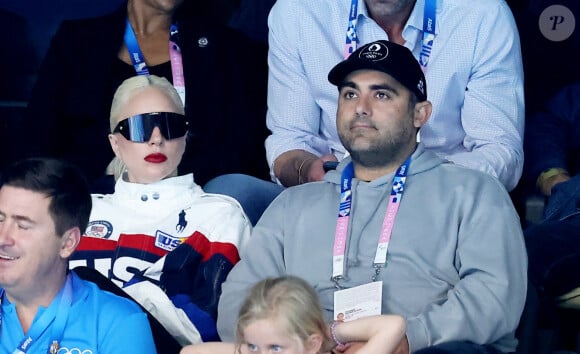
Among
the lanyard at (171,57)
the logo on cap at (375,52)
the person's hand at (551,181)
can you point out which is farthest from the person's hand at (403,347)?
the lanyard at (171,57)

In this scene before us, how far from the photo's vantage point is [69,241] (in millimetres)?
3416

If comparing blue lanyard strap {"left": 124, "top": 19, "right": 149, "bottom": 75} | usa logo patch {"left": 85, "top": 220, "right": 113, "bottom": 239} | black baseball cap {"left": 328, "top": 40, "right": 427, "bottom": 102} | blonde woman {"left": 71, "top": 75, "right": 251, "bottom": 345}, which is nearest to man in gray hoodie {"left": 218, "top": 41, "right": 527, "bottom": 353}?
black baseball cap {"left": 328, "top": 40, "right": 427, "bottom": 102}

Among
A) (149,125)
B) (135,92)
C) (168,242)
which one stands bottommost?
(168,242)

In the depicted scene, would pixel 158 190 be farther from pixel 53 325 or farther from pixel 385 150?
pixel 53 325

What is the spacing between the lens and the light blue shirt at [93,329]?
334 cm

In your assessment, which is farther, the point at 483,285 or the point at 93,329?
the point at 483,285

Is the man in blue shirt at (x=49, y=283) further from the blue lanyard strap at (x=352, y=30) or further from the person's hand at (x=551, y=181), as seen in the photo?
the person's hand at (x=551, y=181)

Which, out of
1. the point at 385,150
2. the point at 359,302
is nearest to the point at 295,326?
the point at 359,302

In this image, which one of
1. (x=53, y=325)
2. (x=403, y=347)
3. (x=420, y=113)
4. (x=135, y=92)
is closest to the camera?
(x=53, y=325)

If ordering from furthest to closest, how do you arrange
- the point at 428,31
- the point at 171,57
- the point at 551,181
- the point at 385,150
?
the point at 171,57 → the point at 551,181 → the point at 428,31 → the point at 385,150

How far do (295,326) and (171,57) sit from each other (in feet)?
6.12

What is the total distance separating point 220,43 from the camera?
4.96 meters

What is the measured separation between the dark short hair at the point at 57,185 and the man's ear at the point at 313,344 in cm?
69

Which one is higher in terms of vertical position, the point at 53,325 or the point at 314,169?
the point at 314,169
